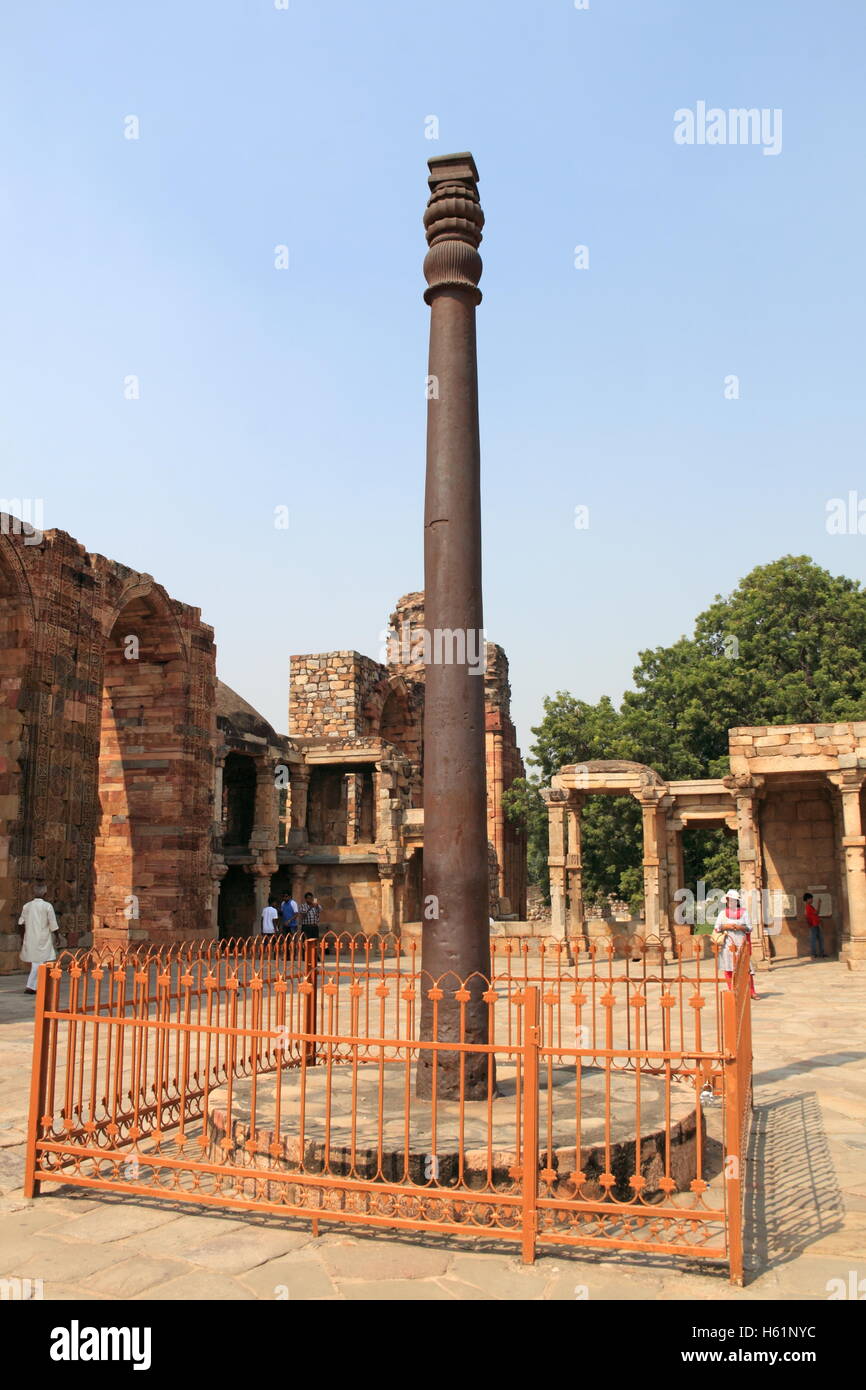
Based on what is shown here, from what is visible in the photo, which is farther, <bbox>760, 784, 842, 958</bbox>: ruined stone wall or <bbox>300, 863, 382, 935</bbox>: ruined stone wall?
<bbox>300, 863, 382, 935</bbox>: ruined stone wall

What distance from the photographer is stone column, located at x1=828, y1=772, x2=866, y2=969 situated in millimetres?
17209

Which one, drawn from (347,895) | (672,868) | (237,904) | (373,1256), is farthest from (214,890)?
(373,1256)

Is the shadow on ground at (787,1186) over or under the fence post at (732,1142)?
under

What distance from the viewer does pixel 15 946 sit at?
47.1 ft

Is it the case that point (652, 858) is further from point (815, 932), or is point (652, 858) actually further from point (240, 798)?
point (240, 798)

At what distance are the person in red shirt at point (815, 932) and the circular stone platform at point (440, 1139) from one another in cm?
1502

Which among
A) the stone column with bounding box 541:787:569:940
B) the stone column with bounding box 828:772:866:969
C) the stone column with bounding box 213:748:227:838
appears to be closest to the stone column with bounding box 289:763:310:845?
the stone column with bounding box 213:748:227:838

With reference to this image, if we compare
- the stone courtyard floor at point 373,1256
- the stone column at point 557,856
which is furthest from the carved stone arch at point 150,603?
the stone courtyard floor at point 373,1256

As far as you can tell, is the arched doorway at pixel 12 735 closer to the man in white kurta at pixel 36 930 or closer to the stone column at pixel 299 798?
the man in white kurta at pixel 36 930

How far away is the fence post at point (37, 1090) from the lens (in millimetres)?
4824

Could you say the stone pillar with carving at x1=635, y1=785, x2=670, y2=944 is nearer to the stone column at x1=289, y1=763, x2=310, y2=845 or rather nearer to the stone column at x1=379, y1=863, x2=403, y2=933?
the stone column at x1=379, y1=863, x2=403, y2=933

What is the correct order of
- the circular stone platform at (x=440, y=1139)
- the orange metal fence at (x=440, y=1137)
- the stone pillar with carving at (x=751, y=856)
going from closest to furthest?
the orange metal fence at (x=440, y=1137)
the circular stone platform at (x=440, y=1139)
the stone pillar with carving at (x=751, y=856)

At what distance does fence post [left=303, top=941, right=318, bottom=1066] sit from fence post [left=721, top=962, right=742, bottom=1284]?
6.09ft

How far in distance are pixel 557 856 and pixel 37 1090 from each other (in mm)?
15749
